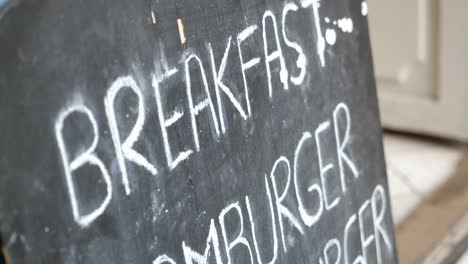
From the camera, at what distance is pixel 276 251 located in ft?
2.93

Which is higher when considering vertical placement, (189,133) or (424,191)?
(189,133)

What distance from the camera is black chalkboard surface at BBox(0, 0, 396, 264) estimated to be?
0.58 m

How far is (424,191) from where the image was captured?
72.6 inches

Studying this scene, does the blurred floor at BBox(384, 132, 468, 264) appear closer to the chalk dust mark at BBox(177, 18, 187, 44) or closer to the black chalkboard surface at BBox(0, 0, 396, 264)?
the black chalkboard surface at BBox(0, 0, 396, 264)

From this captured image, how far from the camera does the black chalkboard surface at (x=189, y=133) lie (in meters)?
0.58

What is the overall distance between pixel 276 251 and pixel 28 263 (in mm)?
391

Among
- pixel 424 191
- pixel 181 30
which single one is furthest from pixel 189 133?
pixel 424 191

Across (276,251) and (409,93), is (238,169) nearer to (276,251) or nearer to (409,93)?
(276,251)

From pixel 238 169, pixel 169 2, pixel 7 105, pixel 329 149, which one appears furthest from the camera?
pixel 329 149

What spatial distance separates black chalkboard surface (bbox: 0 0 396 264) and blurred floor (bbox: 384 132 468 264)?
0.55 m

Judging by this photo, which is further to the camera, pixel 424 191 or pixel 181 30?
pixel 424 191

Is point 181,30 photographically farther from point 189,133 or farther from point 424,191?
point 424,191

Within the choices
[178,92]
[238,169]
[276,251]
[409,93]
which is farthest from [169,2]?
[409,93]

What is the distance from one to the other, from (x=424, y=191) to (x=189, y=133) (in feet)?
4.08
